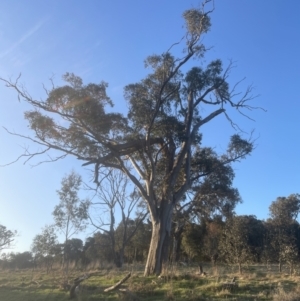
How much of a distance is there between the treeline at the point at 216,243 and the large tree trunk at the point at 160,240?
8.68m

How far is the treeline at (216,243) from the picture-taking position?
3091 cm

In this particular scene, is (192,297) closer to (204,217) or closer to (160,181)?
(160,181)

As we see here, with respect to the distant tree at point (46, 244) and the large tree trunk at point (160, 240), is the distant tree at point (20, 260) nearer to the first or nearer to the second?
the distant tree at point (46, 244)

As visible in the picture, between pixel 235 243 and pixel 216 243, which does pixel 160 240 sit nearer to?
pixel 235 243

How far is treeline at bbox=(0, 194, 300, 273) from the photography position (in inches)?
1217

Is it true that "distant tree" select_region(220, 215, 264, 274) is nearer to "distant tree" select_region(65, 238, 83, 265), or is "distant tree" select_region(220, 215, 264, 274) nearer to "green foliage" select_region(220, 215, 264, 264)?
"green foliage" select_region(220, 215, 264, 264)

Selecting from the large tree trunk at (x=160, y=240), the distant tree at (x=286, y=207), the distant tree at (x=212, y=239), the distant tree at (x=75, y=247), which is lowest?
the large tree trunk at (x=160, y=240)

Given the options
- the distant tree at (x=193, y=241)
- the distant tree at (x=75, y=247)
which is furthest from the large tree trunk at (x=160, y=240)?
the distant tree at (x=75, y=247)

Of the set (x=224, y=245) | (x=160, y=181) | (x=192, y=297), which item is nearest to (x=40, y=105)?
(x=160, y=181)

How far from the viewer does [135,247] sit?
151 ft

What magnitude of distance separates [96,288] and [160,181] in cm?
790

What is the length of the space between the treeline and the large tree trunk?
8.68 meters

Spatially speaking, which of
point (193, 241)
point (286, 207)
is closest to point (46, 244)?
point (193, 241)

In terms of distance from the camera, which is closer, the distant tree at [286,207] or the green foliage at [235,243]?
the green foliage at [235,243]
